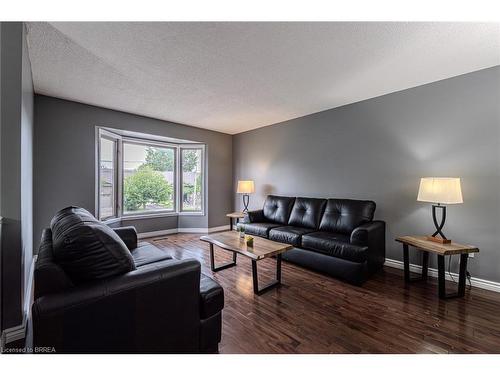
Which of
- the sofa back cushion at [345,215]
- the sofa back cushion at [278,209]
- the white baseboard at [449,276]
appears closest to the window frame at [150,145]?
the sofa back cushion at [278,209]

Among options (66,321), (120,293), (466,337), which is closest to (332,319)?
(466,337)

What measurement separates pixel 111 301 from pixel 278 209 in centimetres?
314

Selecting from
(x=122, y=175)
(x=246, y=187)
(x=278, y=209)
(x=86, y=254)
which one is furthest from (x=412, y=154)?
(x=122, y=175)

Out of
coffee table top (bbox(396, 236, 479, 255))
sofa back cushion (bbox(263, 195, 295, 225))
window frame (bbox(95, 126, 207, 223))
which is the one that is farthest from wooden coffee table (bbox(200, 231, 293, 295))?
window frame (bbox(95, 126, 207, 223))

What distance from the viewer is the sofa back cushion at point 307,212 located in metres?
3.47

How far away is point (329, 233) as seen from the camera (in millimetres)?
3125

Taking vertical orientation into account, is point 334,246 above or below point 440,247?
below

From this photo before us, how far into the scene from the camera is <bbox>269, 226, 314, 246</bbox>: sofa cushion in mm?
3053

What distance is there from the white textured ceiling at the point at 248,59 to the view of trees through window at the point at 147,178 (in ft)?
4.36

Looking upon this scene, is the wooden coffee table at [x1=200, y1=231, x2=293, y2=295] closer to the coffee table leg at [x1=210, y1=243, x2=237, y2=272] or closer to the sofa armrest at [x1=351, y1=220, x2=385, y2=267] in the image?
the coffee table leg at [x1=210, y1=243, x2=237, y2=272]

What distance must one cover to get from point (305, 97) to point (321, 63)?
95 cm

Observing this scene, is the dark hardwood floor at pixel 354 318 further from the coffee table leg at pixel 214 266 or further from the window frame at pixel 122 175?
the window frame at pixel 122 175

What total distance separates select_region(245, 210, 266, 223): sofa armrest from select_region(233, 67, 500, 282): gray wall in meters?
0.75

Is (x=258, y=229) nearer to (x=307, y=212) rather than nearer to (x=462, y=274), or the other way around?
(x=307, y=212)
